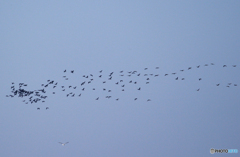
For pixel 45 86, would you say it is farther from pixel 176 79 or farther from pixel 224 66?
pixel 224 66

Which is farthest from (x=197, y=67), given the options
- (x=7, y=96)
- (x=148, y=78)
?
(x=7, y=96)

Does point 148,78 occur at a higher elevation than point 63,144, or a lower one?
higher

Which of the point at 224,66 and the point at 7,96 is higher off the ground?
the point at 224,66

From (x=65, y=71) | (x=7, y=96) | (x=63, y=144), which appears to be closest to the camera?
(x=65, y=71)

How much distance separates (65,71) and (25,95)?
258 inches

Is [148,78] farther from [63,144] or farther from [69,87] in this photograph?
[63,144]

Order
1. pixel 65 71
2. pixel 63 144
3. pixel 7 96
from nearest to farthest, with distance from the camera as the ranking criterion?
pixel 65 71 < pixel 7 96 < pixel 63 144

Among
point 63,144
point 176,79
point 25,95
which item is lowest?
point 63,144

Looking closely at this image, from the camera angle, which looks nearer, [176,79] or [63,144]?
[176,79]

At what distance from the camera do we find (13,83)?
43375 millimetres

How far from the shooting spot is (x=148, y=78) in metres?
42.4

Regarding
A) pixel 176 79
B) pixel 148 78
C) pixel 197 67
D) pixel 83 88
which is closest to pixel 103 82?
pixel 83 88

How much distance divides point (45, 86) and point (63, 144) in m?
9.42

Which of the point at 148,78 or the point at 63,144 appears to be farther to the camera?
the point at 63,144
